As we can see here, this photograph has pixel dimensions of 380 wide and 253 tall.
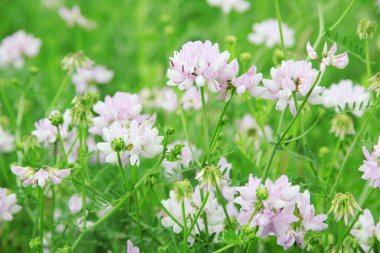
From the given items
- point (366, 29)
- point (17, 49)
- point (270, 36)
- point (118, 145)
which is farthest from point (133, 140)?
point (17, 49)

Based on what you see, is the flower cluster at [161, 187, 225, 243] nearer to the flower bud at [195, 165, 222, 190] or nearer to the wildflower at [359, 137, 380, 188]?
the flower bud at [195, 165, 222, 190]

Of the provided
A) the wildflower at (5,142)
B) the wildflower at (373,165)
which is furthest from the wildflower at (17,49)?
the wildflower at (373,165)

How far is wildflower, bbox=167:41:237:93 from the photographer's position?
4.71 feet

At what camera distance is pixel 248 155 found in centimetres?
184

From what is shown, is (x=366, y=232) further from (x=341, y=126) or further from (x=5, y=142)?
(x=5, y=142)

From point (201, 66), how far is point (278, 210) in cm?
37

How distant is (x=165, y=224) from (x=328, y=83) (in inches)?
71.8

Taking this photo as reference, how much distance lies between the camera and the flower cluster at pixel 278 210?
138 centimetres

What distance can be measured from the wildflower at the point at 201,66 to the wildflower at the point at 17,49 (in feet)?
5.41

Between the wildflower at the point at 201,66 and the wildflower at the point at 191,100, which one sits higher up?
the wildflower at the point at 201,66

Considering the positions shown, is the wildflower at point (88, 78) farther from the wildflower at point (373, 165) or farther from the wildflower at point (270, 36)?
the wildflower at point (373, 165)

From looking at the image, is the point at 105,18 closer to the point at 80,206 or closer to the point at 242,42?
the point at 242,42

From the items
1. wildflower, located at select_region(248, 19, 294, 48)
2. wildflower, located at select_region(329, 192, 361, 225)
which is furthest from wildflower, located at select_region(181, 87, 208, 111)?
wildflower, located at select_region(329, 192, 361, 225)

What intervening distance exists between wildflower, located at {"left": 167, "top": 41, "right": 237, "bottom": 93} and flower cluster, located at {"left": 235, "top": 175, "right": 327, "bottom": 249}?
0.80 feet
